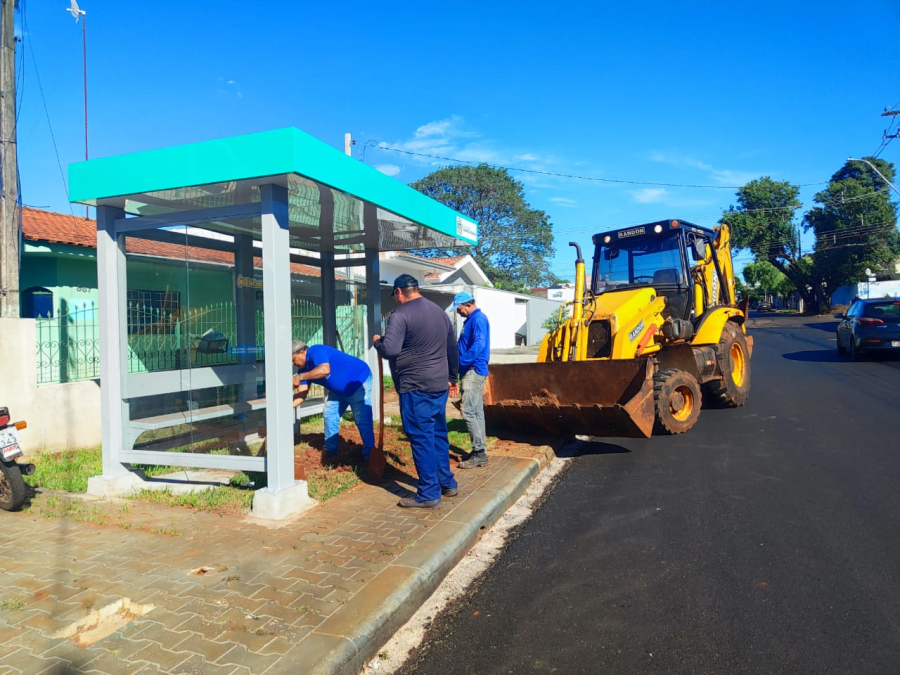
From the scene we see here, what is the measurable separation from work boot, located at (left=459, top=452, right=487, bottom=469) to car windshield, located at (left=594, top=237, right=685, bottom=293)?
13.6ft

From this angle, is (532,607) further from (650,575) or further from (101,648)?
(101,648)

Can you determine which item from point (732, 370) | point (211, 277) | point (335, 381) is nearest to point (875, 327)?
point (732, 370)

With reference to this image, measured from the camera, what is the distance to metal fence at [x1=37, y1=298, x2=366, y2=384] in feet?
18.5

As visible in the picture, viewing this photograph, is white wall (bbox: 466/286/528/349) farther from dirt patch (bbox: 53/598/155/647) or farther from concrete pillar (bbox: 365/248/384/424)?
dirt patch (bbox: 53/598/155/647)

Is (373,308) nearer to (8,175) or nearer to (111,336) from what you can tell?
(111,336)

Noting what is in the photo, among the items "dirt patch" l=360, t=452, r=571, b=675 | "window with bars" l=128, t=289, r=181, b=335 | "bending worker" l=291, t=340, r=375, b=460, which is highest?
"window with bars" l=128, t=289, r=181, b=335

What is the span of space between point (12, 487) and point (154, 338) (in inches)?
62.8

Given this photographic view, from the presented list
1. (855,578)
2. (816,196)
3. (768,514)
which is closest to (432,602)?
(855,578)

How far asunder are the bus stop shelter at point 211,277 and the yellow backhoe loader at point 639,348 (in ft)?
7.12

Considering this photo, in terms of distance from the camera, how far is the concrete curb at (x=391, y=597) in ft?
9.34

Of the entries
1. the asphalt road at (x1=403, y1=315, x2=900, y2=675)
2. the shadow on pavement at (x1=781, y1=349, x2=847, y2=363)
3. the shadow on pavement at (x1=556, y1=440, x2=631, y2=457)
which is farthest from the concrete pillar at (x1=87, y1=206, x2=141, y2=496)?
the shadow on pavement at (x1=781, y1=349, x2=847, y2=363)

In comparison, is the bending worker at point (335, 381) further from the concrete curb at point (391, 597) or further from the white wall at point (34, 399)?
the white wall at point (34, 399)

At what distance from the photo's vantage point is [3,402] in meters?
6.55

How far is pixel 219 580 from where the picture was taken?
3.62 meters
